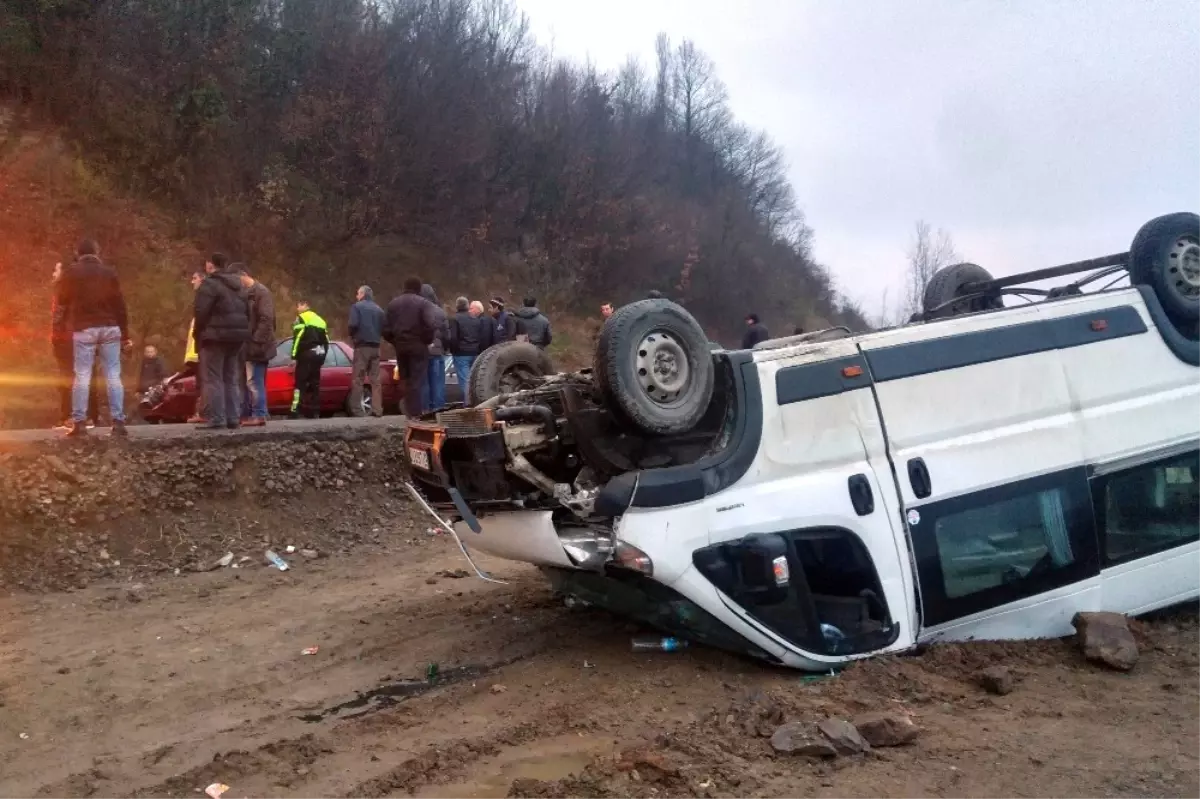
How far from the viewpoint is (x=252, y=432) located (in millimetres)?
9852

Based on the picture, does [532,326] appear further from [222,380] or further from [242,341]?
[222,380]

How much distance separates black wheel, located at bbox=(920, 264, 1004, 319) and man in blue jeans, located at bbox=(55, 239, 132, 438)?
22.5ft

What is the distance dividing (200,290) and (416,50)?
2316 cm

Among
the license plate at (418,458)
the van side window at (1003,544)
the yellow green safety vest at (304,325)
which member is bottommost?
the van side window at (1003,544)

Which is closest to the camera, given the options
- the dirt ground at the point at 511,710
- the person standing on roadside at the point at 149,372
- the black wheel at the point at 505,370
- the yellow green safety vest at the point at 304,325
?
the dirt ground at the point at 511,710

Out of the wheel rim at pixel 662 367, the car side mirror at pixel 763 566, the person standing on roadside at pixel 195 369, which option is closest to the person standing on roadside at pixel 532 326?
the person standing on roadside at pixel 195 369

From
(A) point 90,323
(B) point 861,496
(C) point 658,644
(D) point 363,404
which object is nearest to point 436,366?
(D) point 363,404

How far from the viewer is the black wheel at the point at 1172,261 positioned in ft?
19.2

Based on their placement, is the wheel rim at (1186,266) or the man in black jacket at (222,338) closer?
the wheel rim at (1186,266)

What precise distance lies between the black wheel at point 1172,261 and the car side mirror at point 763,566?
113 inches

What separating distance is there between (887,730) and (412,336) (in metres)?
8.25

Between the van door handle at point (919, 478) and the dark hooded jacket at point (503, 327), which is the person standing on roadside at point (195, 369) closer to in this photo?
the dark hooded jacket at point (503, 327)

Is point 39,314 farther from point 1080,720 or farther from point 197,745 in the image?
point 1080,720

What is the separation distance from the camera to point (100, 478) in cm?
870
